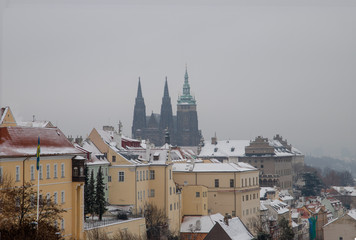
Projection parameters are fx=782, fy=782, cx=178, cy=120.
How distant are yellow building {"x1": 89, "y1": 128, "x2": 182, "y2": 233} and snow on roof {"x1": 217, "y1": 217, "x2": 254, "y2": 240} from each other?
3518mm

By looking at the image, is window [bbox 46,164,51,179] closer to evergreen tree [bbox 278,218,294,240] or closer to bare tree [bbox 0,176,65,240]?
bare tree [bbox 0,176,65,240]

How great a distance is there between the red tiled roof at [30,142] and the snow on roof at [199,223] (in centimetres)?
1594

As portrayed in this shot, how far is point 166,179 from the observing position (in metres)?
53.2

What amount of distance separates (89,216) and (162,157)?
11.7 metres

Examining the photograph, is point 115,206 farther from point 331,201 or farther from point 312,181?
point 312,181

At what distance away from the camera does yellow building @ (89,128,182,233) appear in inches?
2002

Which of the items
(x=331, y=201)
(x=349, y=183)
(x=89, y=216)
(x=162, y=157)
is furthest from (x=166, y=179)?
(x=349, y=183)

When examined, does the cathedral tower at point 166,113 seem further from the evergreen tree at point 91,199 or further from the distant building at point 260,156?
the evergreen tree at point 91,199

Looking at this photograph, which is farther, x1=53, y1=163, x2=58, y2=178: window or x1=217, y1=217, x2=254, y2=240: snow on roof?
x1=217, y1=217, x2=254, y2=240: snow on roof

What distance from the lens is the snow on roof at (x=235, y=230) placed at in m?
48.5

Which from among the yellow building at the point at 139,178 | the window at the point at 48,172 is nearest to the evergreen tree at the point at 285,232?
the yellow building at the point at 139,178

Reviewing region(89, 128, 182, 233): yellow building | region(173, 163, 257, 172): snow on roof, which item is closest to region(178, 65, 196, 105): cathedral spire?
region(173, 163, 257, 172): snow on roof

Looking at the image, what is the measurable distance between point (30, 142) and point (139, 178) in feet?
58.3

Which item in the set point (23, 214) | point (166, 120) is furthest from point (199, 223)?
point (166, 120)
